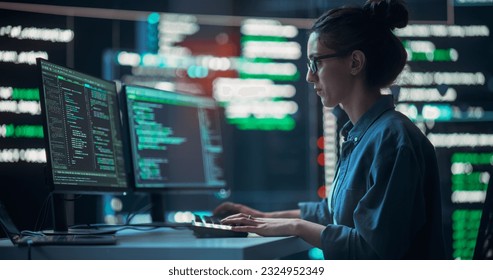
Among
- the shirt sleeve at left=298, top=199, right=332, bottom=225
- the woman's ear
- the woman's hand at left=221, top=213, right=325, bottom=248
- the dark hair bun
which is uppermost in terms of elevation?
the dark hair bun

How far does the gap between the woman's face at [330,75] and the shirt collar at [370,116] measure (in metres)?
0.07

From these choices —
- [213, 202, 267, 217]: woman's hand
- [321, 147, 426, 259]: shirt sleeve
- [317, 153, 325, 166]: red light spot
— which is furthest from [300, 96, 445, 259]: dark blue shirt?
[317, 153, 325, 166]: red light spot

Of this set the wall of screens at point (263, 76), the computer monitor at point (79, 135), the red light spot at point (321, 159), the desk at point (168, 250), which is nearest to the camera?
the desk at point (168, 250)

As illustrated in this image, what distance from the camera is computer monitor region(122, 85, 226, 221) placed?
2016mm

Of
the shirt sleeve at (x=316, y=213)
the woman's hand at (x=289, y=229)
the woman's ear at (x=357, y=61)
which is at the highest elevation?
the woman's ear at (x=357, y=61)

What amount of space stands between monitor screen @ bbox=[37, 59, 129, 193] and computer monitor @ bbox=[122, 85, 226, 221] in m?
0.09

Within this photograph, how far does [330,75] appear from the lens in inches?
65.4

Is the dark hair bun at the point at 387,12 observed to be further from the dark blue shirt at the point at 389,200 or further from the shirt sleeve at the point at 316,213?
the shirt sleeve at the point at 316,213

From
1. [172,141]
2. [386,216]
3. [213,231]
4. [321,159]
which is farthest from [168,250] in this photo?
[321,159]

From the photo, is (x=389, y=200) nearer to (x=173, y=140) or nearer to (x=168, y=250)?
(x=168, y=250)

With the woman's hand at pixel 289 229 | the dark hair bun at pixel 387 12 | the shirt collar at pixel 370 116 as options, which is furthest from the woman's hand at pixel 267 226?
the dark hair bun at pixel 387 12

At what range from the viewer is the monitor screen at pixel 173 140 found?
2.02 meters

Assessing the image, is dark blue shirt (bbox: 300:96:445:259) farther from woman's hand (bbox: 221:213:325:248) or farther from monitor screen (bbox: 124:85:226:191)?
monitor screen (bbox: 124:85:226:191)

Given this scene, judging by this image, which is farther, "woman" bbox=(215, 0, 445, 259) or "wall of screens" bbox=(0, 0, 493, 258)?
"wall of screens" bbox=(0, 0, 493, 258)
